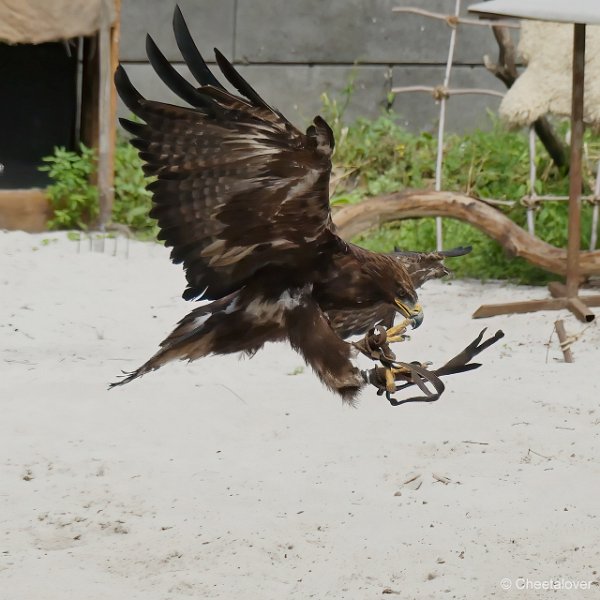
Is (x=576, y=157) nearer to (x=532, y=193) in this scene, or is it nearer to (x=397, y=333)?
(x=532, y=193)

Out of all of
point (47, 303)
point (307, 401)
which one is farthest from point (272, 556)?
point (47, 303)

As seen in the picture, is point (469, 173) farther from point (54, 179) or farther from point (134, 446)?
point (134, 446)

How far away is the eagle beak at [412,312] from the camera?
3.51m

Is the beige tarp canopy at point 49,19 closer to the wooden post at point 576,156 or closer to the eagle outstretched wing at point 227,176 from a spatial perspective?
the wooden post at point 576,156

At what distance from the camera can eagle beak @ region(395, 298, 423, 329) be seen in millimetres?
3508

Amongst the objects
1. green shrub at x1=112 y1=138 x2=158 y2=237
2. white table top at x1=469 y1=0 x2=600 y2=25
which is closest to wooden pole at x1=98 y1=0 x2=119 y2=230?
green shrub at x1=112 y1=138 x2=158 y2=237

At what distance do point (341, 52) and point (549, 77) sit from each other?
2.70m

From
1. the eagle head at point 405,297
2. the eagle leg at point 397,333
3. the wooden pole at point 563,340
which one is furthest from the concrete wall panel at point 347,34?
the eagle leg at point 397,333

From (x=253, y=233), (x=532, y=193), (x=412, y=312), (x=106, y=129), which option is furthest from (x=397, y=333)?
(x=106, y=129)

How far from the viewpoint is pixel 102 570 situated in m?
3.32

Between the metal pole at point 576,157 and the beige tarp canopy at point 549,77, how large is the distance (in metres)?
0.56

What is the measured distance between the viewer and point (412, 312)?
3.54m

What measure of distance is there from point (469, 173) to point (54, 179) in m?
2.82

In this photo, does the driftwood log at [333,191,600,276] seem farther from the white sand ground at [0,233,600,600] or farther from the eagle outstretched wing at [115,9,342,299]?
the eagle outstretched wing at [115,9,342,299]
